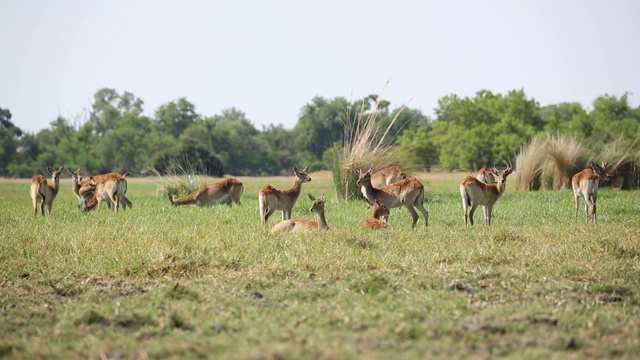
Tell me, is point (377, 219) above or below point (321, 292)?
above

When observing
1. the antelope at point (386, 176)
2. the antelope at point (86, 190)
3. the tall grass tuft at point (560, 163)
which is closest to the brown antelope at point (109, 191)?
the antelope at point (86, 190)

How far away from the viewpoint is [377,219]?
12031 mm

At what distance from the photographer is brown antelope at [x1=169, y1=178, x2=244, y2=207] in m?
18.7

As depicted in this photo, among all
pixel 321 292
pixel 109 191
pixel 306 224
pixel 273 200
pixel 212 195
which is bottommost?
pixel 321 292

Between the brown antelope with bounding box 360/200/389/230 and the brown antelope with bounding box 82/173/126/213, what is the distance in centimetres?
639

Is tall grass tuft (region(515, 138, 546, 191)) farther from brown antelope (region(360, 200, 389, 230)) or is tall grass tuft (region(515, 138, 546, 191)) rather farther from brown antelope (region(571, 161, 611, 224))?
brown antelope (region(360, 200, 389, 230))

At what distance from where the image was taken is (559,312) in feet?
20.5

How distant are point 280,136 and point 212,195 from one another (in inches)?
2488

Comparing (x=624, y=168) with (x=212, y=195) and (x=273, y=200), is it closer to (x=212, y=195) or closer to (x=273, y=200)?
(x=212, y=195)

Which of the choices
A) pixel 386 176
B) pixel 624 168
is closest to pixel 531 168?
pixel 624 168

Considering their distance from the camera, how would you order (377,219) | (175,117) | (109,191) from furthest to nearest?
(175,117) < (109,191) < (377,219)

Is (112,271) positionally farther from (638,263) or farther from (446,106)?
(446,106)

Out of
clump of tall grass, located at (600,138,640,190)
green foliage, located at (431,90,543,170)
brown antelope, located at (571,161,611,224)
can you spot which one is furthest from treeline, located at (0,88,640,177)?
brown antelope, located at (571,161,611,224)

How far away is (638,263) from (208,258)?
482cm
